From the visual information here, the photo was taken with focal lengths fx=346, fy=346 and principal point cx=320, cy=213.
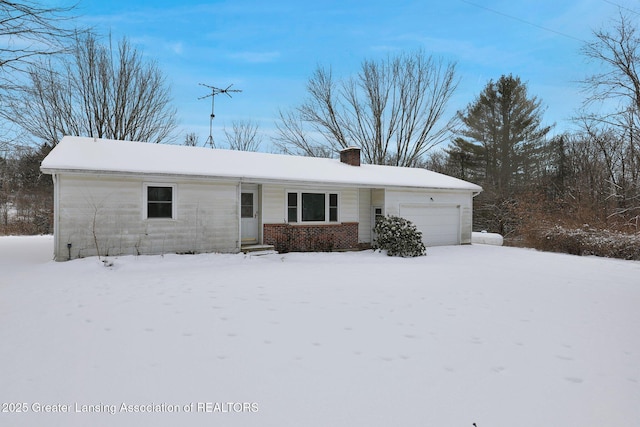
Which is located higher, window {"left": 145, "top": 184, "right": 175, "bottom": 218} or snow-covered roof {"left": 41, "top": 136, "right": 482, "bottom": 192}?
snow-covered roof {"left": 41, "top": 136, "right": 482, "bottom": 192}

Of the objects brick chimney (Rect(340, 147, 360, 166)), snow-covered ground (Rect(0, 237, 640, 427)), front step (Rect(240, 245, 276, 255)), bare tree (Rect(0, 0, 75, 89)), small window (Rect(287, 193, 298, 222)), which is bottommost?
snow-covered ground (Rect(0, 237, 640, 427))

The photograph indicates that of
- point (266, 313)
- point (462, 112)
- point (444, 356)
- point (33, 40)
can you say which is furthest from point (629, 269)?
point (462, 112)

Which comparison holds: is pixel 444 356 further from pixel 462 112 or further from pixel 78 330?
pixel 462 112

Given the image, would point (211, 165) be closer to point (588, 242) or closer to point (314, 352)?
point (314, 352)

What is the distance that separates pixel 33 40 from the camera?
8.39 m

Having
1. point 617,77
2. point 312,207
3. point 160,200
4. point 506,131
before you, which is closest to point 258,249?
point 312,207

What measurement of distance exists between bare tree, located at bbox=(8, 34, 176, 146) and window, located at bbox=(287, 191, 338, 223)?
14.2 meters

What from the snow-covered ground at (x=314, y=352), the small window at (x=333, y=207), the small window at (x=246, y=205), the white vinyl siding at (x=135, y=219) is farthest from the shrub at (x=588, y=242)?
the white vinyl siding at (x=135, y=219)

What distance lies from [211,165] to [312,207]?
374cm

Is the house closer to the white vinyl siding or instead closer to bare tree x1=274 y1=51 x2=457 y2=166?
the white vinyl siding

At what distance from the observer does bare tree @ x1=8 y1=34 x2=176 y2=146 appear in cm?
1902

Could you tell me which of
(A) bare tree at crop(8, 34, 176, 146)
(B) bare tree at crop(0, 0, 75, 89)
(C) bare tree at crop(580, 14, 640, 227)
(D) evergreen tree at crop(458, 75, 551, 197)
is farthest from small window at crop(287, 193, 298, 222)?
(D) evergreen tree at crop(458, 75, 551, 197)

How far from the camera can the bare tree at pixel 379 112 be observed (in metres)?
24.1

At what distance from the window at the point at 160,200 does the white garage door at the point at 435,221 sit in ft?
27.0
